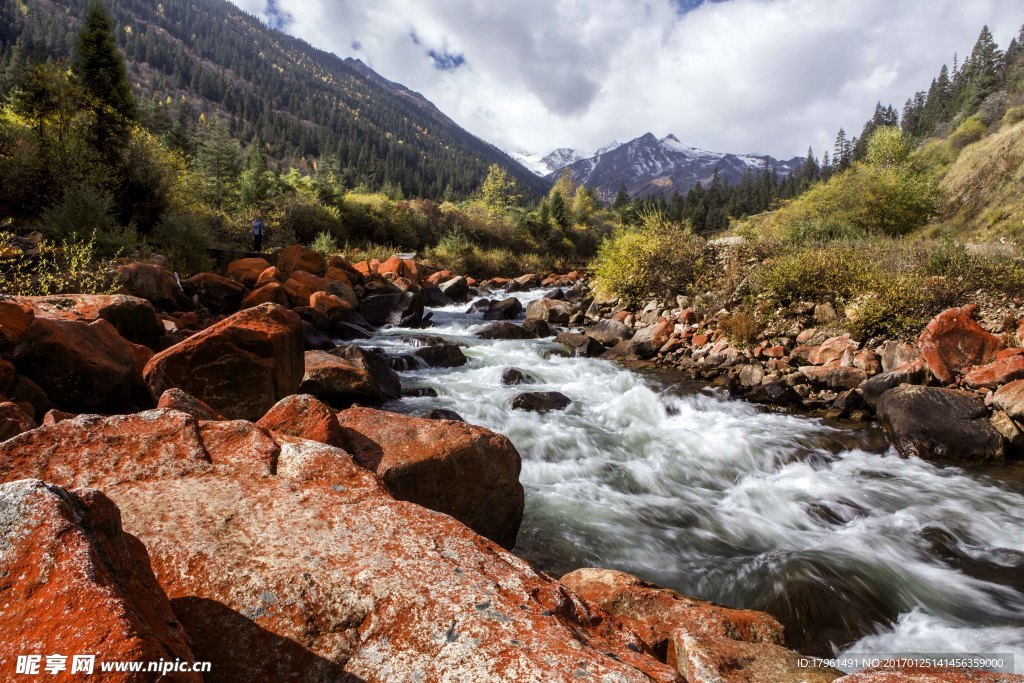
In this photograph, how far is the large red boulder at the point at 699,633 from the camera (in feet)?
7.81

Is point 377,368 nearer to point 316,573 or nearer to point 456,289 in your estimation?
point 316,573

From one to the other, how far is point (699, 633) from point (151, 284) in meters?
12.5

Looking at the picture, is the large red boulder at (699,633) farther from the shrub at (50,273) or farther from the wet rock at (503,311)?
the wet rock at (503,311)

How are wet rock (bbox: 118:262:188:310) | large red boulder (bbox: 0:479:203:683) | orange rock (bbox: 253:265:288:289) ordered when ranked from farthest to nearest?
1. orange rock (bbox: 253:265:288:289)
2. wet rock (bbox: 118:262:188:310)
3. large red boulder (bbox: 0:479:203:683)

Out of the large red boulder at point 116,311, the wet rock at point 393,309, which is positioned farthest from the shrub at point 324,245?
the large red boulder at point 116,311

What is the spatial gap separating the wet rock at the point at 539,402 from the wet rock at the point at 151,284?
8327 mm

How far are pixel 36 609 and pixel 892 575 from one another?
21.4 ft

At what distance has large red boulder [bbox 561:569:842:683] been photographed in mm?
2381

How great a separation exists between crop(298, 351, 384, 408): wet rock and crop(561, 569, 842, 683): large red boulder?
18.5 ft

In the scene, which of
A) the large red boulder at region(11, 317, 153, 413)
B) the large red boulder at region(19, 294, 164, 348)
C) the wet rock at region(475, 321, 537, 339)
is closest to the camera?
the large red boulder at region(11, 317, 153, 413)

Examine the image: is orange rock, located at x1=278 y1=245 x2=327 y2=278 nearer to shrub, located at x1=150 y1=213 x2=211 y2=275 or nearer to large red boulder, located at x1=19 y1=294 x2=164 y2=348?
shrub, located at x1=150 y1=213 x2=211 y2=275

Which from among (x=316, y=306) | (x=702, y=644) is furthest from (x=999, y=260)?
(x=316, y=306)

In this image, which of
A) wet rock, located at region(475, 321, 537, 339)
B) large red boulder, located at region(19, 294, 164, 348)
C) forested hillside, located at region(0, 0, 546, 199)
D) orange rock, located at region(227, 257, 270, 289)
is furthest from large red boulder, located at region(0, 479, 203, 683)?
forested hillside, located at region(0, 0, 546, 199)

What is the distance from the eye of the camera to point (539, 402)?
923cm
